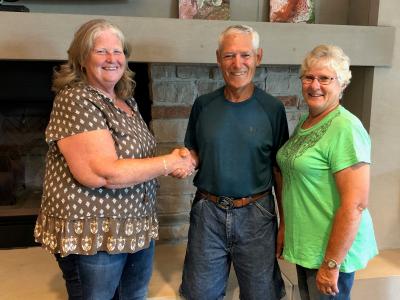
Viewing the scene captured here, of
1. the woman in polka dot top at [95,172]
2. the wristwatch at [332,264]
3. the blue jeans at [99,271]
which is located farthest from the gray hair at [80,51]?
the wristwatch at [332,264]

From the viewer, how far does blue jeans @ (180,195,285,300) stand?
1492 mm

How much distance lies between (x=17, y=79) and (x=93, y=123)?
1.09 m

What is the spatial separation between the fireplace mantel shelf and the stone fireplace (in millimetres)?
268

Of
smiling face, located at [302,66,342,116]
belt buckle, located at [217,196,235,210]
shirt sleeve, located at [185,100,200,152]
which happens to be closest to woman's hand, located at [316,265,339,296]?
belt buckle, located at [217,196,235,210]

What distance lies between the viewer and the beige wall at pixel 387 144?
2.00 metres

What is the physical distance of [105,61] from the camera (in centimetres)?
128

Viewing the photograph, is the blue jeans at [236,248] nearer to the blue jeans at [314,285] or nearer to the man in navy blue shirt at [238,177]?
the man in navy blue shirt at [238,177]

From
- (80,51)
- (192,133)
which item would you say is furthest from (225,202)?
(80,51)

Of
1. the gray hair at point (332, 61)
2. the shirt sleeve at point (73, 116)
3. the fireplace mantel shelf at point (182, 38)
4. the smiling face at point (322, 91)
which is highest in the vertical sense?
the fireplace mantel shelf at point (182, 38)

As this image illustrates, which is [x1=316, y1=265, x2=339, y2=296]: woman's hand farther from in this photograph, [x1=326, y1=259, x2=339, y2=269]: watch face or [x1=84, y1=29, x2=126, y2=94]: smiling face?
[x1=84, y1=29, x2=126, y2=94]: smiling face

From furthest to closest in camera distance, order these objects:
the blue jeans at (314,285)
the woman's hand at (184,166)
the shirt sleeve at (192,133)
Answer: the shirt sleeve at (192,133)
the woman's hand at (184,166)
the blue jeans at (314,285)

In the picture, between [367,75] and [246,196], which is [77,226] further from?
[367,75]

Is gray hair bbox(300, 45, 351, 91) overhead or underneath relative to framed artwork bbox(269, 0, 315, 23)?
underneath

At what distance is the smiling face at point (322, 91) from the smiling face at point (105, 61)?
0.57 m
